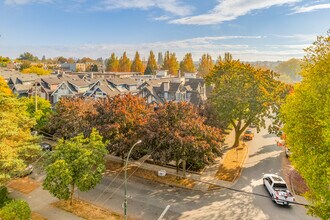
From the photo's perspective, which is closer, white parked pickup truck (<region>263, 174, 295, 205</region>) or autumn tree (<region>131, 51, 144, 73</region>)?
white parked pickup truck (<region>263, 174, 295, 205</region>)

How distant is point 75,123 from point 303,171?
2333cm

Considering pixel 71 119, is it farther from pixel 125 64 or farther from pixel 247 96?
pixel 125 64

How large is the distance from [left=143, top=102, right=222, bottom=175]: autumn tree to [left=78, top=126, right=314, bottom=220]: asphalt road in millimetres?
3119

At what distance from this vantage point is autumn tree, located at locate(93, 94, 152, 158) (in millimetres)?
24516

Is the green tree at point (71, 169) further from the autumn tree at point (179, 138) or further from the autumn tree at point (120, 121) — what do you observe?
the autumn tree at point (179, 138)

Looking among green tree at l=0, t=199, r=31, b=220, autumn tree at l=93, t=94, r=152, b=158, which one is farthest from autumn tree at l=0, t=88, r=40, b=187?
autumn tree at l=93, t=94, r=152, b=158

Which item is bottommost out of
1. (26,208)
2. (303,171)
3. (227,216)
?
(227,216)

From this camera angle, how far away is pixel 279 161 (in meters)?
31.2

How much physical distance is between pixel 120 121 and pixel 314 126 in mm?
17203


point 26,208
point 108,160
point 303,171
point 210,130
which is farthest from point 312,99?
point 108,160

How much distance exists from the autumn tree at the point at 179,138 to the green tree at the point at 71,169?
222 inches

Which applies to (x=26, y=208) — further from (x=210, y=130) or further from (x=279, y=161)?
(x=279, y=161)

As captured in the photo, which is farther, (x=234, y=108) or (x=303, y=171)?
(x=234, y=108)

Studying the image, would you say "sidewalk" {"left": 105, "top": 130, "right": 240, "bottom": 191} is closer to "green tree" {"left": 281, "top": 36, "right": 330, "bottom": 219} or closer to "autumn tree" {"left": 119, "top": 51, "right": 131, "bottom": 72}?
"green tree" {"left": 281, "top": 36, "right": 330, "bottom": 219}
